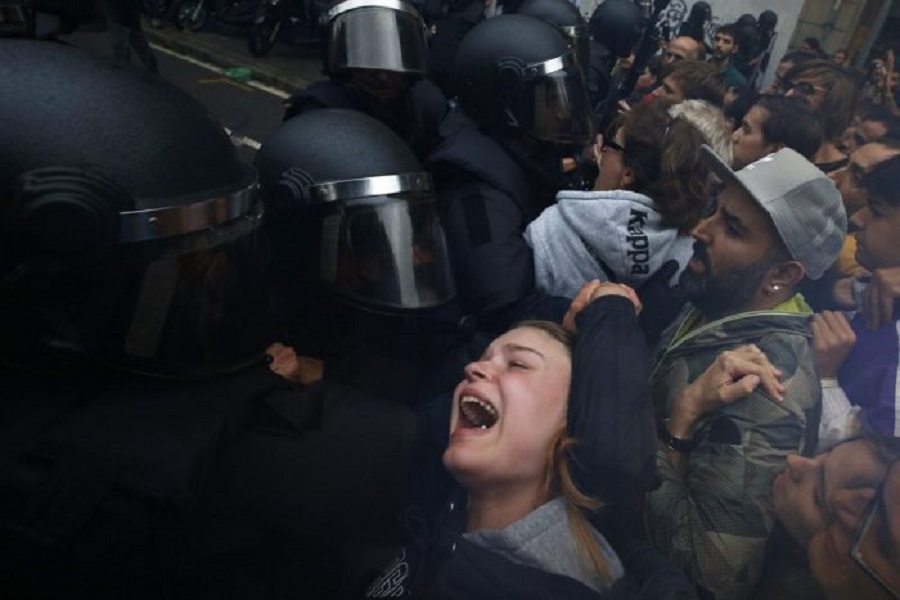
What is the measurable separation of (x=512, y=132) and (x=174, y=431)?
175cm

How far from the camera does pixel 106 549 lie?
104 cm

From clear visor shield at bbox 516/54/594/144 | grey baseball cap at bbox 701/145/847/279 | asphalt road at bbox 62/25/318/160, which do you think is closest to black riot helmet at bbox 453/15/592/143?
clear visor shield at bbox 516/54/594/144

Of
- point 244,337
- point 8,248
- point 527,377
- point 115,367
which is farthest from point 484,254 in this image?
point 8,248

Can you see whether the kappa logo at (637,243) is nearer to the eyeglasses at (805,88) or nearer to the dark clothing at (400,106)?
the dark clothing at (400,106)

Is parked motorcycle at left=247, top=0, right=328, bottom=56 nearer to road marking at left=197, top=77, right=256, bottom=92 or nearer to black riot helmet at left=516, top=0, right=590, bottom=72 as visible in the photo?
road marking at left=197, top=77, right=256, bottom=92

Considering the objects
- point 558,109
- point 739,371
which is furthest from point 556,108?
point 739,371

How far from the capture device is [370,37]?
2.95m

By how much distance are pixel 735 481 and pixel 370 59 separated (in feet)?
7.79

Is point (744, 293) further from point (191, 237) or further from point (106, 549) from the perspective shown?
point (106, 549)

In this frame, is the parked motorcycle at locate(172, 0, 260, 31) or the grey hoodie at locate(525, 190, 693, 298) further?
the parked motorcycle at locate(172, 0, 260, 31)

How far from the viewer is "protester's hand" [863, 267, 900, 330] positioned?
1.68 meters

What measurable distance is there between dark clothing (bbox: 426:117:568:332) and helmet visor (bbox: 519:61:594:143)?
0.26 m

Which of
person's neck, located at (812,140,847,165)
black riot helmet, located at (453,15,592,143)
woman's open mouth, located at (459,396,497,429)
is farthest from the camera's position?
person's neck, located at (812,140,847,165)

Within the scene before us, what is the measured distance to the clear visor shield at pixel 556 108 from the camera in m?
2.46
